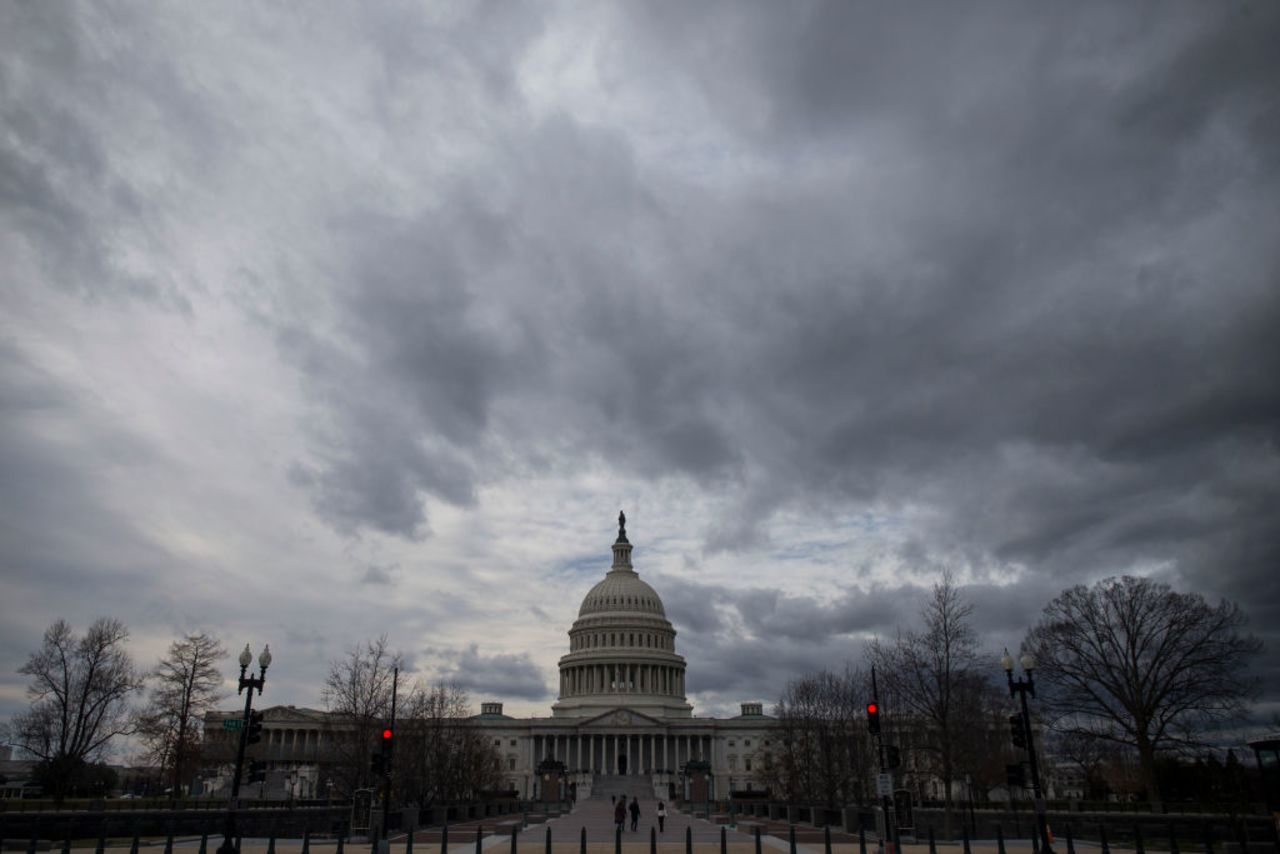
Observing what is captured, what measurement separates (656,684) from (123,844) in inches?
5457

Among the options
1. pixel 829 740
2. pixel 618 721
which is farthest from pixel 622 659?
pixel 829 740

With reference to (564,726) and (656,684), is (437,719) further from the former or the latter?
(656,684)

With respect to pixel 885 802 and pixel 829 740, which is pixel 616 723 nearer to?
pixel 829 740

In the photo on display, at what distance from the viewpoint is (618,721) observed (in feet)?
495

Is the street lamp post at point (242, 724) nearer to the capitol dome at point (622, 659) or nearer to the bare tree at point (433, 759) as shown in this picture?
the bare tree at point (433, 759)

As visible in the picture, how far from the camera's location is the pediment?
495 feet

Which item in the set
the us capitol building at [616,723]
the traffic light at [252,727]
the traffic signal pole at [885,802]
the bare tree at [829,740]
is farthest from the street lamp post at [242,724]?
the us capitol building at [616,723]

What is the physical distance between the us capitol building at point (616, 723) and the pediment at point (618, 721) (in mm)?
168

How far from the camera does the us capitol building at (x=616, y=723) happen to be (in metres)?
151

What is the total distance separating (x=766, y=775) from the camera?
346ft

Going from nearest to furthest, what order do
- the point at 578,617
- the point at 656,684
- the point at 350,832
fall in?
the point at 350,832 → the point at 656,684 → the point at 578,617

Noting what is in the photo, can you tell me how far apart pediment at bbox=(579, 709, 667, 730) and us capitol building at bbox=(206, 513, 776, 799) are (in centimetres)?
17

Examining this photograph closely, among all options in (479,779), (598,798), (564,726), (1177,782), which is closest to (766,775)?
(598,798)

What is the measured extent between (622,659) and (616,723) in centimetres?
1631
